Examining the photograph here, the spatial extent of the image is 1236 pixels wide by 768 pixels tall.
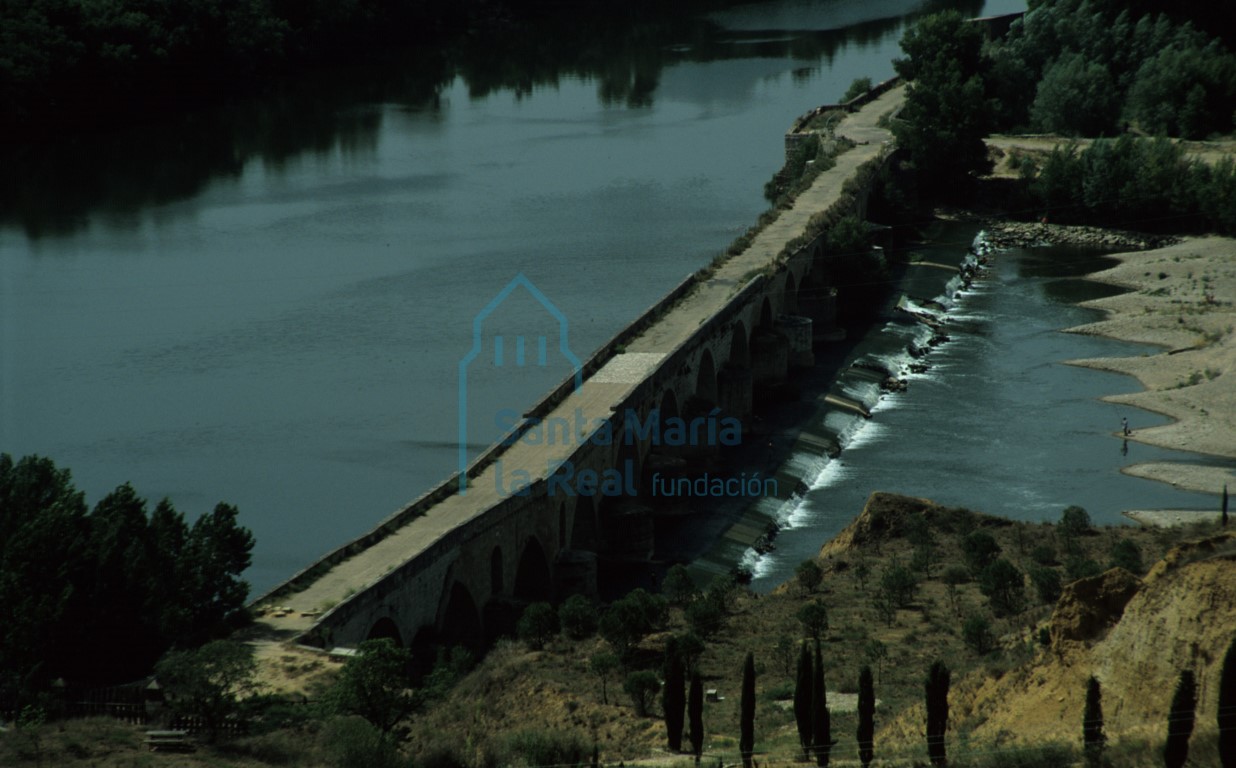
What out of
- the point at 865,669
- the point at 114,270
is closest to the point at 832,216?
the point at 114,270

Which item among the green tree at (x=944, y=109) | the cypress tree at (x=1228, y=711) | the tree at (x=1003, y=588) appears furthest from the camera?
the green tree at (x=944, y=109)

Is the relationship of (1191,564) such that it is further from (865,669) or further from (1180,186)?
(1180,186)

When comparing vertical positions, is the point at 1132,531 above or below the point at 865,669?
below

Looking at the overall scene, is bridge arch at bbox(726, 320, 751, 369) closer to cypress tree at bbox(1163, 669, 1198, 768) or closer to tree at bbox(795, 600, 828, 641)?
tree at bbox(795, 600, 828, 641)

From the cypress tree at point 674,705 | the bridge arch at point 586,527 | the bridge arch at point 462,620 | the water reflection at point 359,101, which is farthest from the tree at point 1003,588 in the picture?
the water reflection at point 359,101

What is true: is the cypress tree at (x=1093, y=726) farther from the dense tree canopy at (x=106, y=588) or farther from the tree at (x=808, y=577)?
the dense tree canopy at (x=106, y=588)

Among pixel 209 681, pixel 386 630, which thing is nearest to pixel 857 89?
pixel 386 630

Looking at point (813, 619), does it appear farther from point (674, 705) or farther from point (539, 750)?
point (539, 750)
